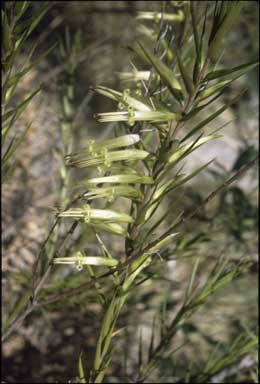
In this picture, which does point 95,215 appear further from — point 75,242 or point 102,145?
point 75,242

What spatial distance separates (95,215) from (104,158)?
0.19 feet

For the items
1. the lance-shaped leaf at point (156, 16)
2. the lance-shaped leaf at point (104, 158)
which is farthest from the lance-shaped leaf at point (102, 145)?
the lance-shaped leaf at point (156, 16)

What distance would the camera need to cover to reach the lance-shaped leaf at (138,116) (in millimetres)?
473

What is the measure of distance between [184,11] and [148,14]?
0.19 ft

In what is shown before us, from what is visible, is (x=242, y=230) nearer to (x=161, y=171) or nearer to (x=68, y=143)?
(x=68, y=143)

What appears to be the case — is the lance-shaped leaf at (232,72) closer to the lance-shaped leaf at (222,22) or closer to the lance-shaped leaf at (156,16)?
the lance-shaped leaf at (222,22)

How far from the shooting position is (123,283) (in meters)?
0.54

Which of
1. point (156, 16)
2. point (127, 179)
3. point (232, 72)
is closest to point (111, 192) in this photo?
point (127, 179)

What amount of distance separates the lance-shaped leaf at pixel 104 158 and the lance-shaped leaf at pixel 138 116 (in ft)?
0.10

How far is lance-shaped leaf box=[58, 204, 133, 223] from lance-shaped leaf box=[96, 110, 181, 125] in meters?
0.08

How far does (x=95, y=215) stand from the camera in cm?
51

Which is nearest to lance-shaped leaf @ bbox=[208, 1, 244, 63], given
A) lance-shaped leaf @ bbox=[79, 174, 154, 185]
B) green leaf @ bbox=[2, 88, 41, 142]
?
lance-shaped leaf @ bbox=[79, 174, 154, 185]

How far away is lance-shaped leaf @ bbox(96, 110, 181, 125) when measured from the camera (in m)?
0.47

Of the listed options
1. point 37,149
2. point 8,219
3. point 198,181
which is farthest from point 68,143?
point 198,181
